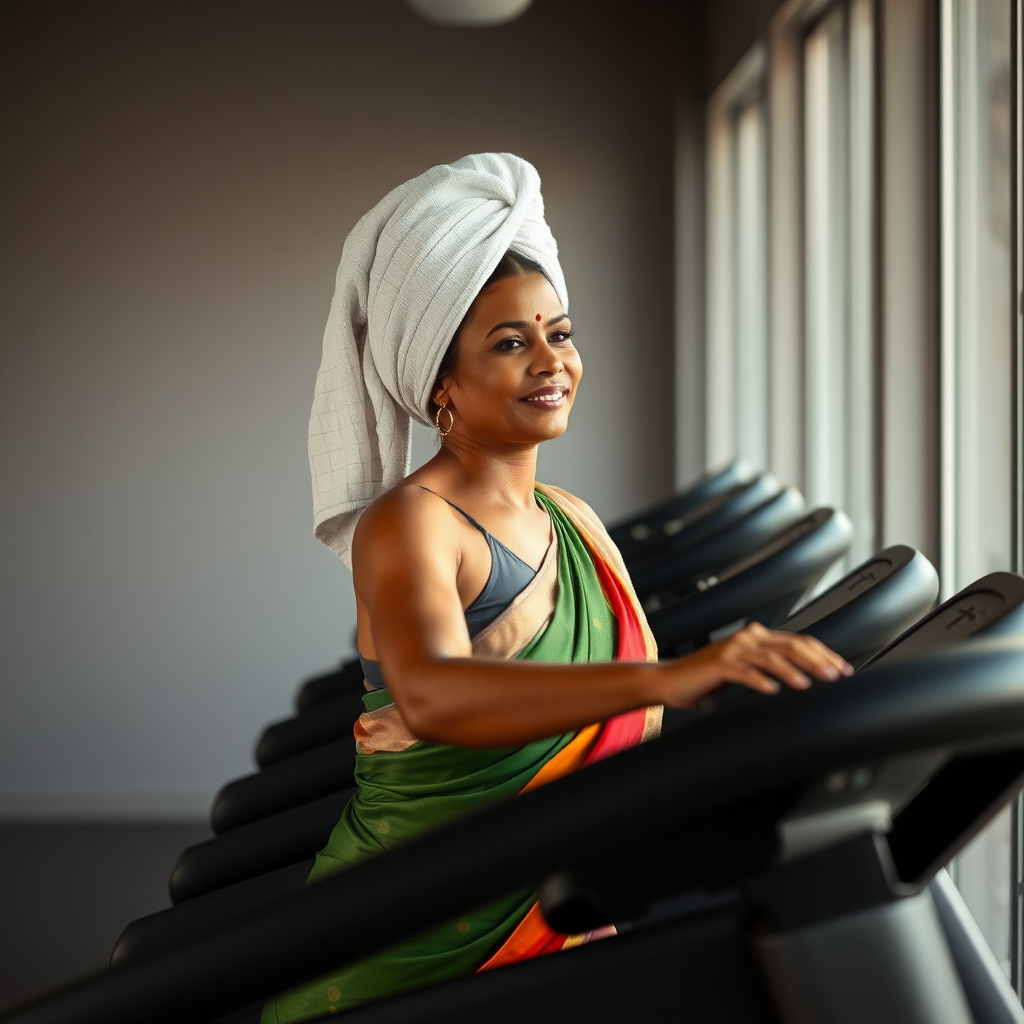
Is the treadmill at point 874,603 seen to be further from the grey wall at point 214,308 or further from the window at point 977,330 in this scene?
the grey wall at point 214,308

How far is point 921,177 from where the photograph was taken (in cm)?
215

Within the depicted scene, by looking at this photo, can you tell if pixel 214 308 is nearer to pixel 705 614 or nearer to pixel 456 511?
pixel 705 614

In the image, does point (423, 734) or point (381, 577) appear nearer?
point (423, 734)

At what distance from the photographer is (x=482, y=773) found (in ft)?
3.54

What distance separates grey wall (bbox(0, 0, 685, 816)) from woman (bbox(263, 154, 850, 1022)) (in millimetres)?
2896

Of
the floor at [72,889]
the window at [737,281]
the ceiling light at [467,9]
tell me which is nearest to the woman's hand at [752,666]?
the floor at [72,889]

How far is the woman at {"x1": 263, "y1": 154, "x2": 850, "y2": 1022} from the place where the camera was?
41.4 inches

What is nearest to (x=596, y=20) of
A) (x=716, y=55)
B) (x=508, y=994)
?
(x=716, y=55)

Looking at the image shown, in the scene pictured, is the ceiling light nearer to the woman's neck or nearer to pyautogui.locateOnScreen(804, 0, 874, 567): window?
pyautogui.locateOnScreen(804, 0, 874, 567): window

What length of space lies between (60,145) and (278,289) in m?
0.94

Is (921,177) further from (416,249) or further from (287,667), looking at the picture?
(287,667)

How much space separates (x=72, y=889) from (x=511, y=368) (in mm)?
2931

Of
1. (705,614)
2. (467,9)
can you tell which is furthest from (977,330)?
(467,9)

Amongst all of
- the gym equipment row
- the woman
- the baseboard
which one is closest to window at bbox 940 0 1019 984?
the woman
